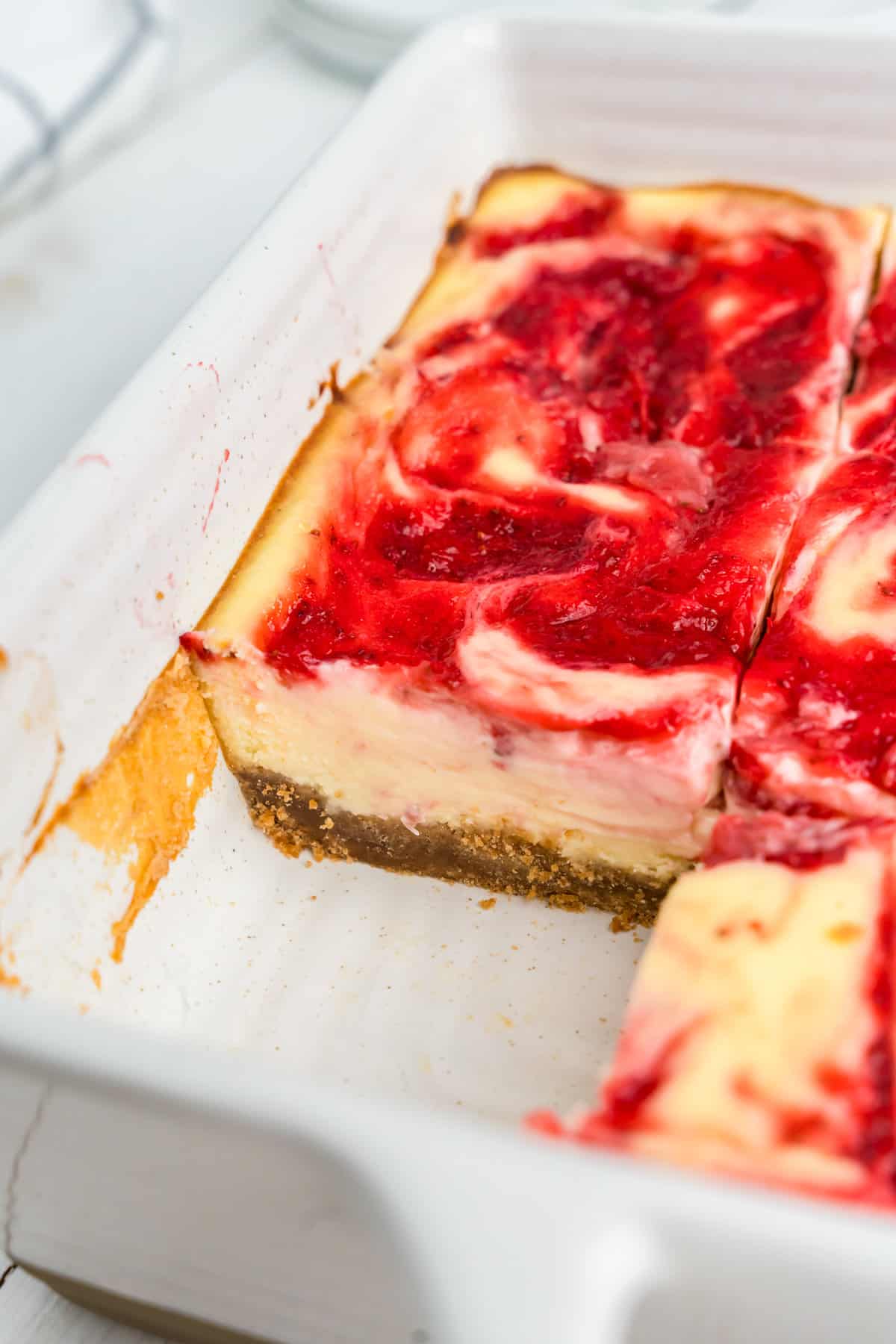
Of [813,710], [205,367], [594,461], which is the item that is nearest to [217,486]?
[205,367]

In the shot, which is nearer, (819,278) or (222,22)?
(819,278)

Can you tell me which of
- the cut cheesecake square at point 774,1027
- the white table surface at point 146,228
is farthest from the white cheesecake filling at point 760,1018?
the white table surface at point 146,228

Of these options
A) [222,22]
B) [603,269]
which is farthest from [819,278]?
[222,22]

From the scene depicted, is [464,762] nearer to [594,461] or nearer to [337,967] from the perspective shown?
[337,967]

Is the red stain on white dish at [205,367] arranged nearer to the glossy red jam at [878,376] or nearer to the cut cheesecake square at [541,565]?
the cut cheesecake square at [541,565]

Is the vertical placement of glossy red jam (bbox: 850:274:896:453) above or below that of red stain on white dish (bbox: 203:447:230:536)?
above

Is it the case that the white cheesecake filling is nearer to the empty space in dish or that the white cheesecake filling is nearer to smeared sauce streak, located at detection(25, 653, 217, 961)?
the empty space in dish

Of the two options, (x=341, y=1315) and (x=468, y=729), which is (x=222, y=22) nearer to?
(x=468, y=729)

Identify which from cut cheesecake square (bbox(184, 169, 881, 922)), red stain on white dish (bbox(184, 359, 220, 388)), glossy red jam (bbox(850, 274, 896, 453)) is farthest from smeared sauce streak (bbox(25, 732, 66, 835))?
glossy red jam (bbox(850, 274, 896, 453))
